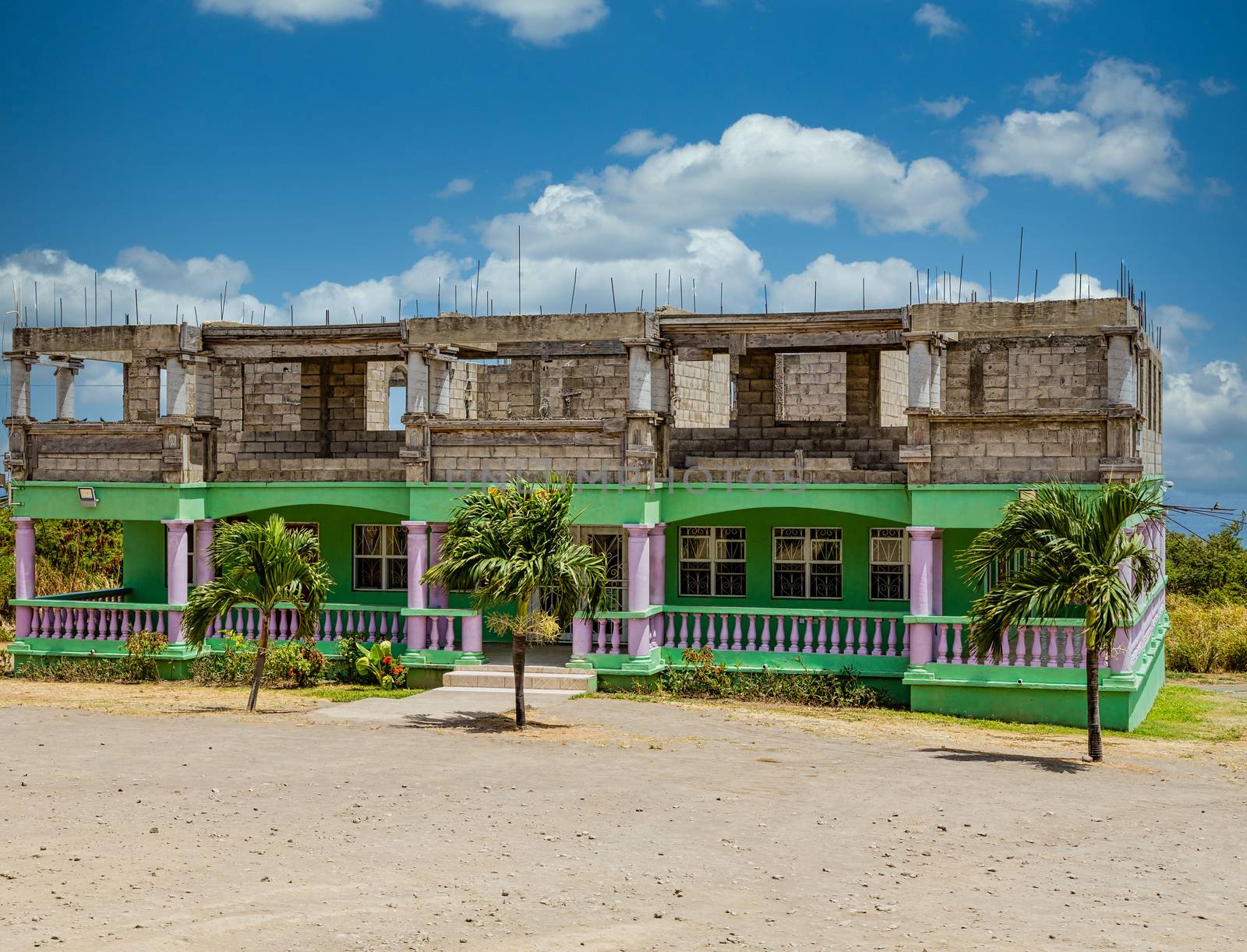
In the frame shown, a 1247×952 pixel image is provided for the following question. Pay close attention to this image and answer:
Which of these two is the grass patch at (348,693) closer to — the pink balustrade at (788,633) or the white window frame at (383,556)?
the white window frame at (383,556)

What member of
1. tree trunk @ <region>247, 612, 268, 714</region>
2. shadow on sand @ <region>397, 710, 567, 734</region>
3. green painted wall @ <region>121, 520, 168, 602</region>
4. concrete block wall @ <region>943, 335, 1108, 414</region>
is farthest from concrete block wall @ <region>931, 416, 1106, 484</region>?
Result: green painted wall @ <region>121, 520, 168, 602</region>

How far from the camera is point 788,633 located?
22500 mm

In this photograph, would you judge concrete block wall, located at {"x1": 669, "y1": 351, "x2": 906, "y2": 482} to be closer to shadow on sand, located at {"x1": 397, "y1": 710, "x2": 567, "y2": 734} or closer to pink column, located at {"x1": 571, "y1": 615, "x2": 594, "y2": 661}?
pink column, located at {"x1": 571, "y1": 615, "x2": 594, "y2": 661}

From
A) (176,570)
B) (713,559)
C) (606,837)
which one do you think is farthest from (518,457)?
(606,837)

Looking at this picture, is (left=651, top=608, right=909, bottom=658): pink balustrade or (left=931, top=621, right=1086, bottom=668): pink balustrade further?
(left=651, top=608, right=909, bottom=658): pink balustrade

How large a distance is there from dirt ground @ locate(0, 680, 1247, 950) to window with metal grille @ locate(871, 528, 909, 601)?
11.9 ft

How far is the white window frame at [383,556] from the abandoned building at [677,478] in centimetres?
4

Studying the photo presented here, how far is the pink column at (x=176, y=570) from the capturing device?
2323 cm

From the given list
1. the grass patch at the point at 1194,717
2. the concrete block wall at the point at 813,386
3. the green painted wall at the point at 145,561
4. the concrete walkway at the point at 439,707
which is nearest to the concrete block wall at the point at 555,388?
the concrete block wall at the point at 813,386

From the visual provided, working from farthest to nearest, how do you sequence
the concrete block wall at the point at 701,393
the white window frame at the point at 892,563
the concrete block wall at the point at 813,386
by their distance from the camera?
1. the concrete block wall at the point at 701,393
2. the concrete block wall at the point at 813,386
3. the white window frame at the point at 892,563

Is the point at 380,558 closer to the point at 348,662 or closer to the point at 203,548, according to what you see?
the point at 348,662

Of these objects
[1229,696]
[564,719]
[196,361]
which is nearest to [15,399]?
[196,361]

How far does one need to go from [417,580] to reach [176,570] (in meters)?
4.21

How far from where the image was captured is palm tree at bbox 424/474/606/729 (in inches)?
684
